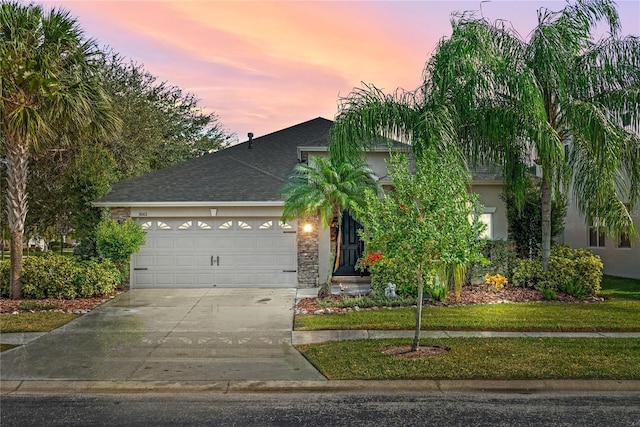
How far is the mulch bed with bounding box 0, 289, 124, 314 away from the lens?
13242mm

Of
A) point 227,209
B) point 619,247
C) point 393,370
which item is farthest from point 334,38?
point 619,247

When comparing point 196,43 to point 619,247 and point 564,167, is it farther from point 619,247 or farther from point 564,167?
point 619,247

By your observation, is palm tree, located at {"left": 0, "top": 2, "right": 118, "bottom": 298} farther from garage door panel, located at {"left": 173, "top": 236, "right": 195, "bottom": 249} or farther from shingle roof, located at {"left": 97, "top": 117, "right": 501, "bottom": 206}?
garage door panel, located at {"left": 173, "top": 236, "right": 195, "bottom": 249}

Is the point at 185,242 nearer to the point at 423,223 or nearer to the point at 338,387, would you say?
the point at 423,223

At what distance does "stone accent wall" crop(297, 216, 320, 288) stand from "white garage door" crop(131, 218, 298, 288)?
0.60 feet

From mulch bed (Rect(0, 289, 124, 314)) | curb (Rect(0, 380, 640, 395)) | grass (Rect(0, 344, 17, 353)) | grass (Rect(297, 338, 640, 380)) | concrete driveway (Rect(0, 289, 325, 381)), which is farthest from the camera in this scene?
mulch bed (Rect(0, 289, 124, 314))

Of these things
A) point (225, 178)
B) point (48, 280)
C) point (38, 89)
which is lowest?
point (48, 280)

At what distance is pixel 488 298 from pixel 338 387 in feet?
25.9

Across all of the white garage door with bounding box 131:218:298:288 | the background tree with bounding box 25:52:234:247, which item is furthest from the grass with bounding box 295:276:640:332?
the background tree with bounding box 25:52:234:247

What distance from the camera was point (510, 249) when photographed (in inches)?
624

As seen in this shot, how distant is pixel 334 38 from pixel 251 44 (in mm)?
2334

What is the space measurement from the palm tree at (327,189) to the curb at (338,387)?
248 inches

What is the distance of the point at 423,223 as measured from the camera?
8.80 meters

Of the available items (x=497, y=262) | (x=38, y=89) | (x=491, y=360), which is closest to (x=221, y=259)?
(x=38, y=89)
